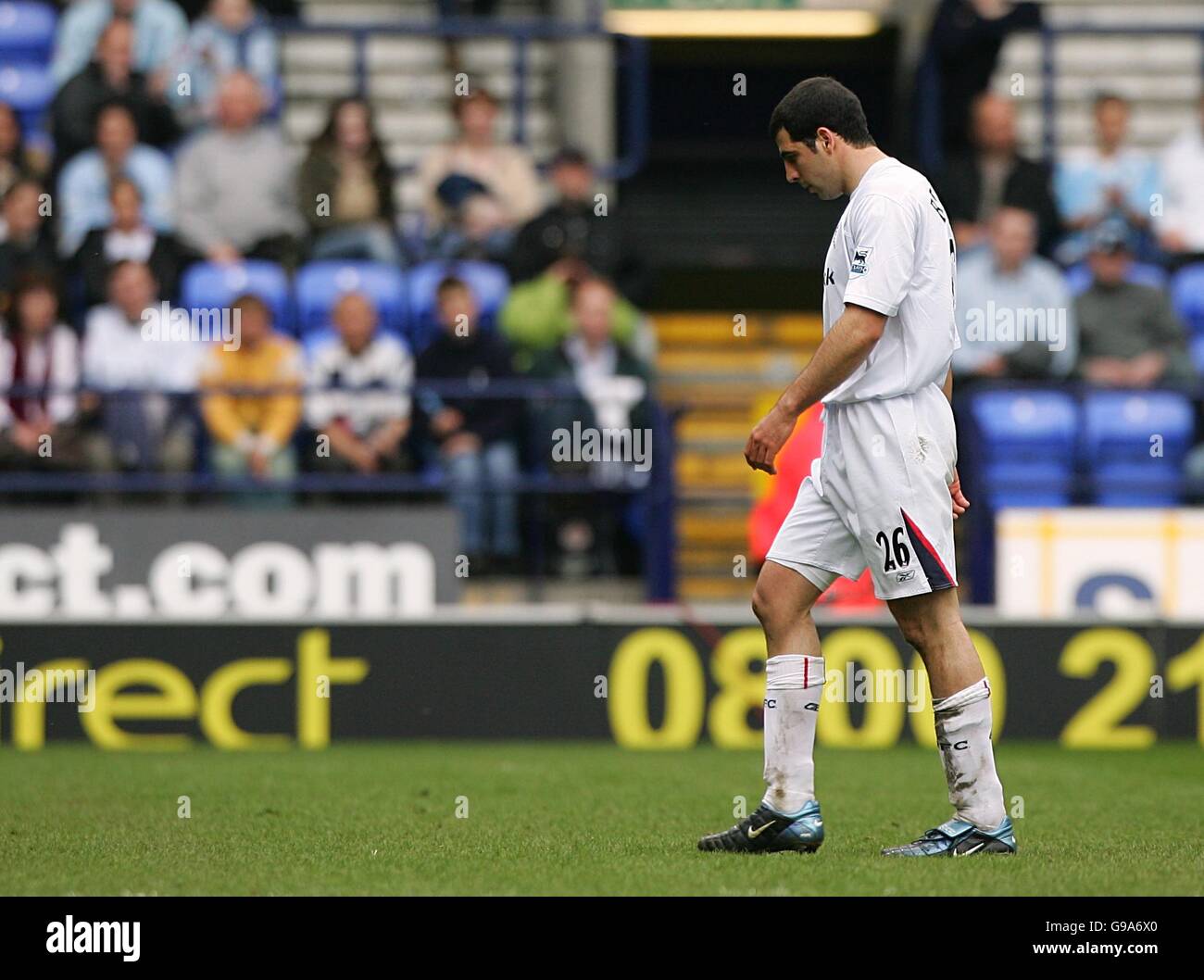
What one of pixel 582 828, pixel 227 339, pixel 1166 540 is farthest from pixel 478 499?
pixel 582 828

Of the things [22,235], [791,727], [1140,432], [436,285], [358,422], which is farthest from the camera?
[22,235]

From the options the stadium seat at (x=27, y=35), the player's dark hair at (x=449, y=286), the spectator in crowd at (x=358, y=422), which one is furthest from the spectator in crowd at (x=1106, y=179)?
the stadium seat at (x=27, y=35)

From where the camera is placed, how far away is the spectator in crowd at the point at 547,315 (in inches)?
502

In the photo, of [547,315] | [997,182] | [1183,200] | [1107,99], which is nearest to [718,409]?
[547,315]

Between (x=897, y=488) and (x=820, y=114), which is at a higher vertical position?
(x=820, y=114)

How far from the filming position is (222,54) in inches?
579

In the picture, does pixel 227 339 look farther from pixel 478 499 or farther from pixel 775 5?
pixel 775 5

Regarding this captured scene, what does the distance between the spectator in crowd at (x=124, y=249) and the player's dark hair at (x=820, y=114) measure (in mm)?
7522

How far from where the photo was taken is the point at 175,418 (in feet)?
38.3

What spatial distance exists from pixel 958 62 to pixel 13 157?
6.68 meters

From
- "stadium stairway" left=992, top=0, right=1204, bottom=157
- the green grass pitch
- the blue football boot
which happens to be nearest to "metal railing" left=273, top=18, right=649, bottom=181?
"stadium stairway" left=992, top=0, right=1204, bottom=157

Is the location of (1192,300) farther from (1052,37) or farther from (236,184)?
(236,184)

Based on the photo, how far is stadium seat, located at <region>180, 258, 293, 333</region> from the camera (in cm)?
1291

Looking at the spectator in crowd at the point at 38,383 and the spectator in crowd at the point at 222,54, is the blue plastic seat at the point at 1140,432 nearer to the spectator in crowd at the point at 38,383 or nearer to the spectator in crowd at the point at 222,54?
the spectator in crowd at the point at 38,383
